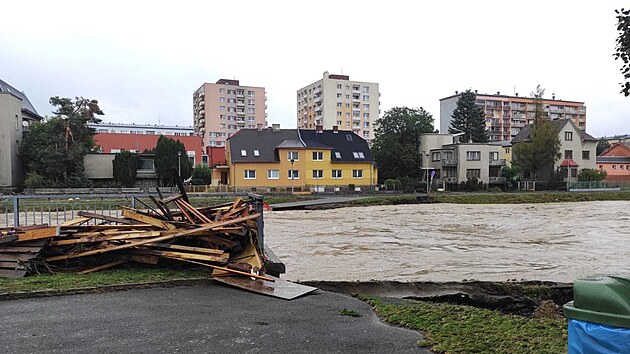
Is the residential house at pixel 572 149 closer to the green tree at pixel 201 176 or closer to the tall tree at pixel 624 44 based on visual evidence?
the green tree at pixel 201 176

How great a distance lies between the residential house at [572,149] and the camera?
68.5 meters

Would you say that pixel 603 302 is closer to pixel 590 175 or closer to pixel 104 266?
pixel 104 266

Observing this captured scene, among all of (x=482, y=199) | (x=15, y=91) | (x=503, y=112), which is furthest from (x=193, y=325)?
(x=503, y=112)

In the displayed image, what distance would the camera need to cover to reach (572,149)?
232ft

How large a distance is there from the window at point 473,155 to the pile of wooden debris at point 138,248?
60.9m

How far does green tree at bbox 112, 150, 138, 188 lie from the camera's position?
51156 mm

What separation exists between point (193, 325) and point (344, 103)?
345 ft

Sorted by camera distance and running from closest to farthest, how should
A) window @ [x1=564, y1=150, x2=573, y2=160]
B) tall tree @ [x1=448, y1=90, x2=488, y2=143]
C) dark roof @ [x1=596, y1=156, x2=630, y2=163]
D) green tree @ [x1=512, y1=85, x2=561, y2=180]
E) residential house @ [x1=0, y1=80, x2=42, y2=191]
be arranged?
residential house @ [x1=0, y1=80, x2=42, y2=191], green tree @ [x1=512, y1=85, x2=561, y2=180], window @ [x1=564, y1=150, x2=573, y2=160], dark roof @ [x1=596, y1=156, x2=630, y2=163], tall tree @ [x1=448, y1=90, x2=488, y2=143]

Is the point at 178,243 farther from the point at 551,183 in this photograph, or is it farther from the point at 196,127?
the point at 196,127

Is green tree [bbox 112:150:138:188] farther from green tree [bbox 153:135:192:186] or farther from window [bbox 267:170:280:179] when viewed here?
window [bbox 267:170:280:179]

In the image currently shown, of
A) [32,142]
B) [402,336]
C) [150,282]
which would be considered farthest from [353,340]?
[32,142]

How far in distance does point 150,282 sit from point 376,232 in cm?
1547

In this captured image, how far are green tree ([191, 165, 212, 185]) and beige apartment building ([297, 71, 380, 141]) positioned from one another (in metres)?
51.6

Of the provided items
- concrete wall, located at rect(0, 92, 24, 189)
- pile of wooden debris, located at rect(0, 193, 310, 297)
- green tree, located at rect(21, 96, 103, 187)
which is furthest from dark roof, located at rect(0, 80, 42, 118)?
pile of wooden debris, located at rect(0, 193, 310, 297)
